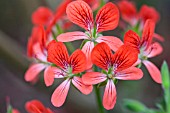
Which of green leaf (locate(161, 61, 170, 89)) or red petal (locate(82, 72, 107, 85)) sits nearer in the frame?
red petal (locate(82, 72, 107, 85))

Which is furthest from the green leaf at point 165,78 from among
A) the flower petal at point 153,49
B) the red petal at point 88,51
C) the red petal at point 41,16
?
the red petal at point 41,16

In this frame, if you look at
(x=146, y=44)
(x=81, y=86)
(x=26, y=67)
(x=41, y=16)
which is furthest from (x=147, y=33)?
(x=26, y=67)

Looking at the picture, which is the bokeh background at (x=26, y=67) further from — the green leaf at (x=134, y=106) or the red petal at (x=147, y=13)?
the red petal at (x=147, y=13)

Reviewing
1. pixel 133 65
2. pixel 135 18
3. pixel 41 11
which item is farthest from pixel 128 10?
pixel 133 65

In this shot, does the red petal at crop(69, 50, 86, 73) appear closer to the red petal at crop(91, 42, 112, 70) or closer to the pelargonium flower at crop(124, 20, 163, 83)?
the red petal at crop(91, 42, 112, 70)

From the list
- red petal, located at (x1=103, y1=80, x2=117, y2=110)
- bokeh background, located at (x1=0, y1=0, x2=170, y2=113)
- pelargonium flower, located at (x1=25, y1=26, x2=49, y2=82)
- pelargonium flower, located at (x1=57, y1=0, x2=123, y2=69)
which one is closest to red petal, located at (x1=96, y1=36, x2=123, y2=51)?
pelargonium flower, located at (x1=57, y1=0, x2=123, y2=69)

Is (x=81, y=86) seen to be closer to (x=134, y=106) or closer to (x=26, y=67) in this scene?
(x=134, y=106)
